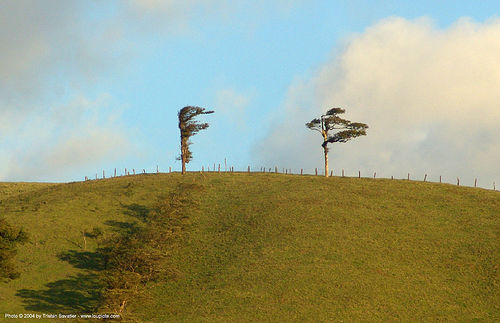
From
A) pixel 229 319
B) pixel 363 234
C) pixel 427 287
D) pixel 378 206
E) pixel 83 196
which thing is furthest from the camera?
pixel 83 196

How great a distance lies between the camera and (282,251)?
6800 centimetres

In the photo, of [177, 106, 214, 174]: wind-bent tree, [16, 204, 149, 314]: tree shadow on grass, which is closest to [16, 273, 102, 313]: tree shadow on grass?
[16, 204, 149, 314]: tree shadow on grass

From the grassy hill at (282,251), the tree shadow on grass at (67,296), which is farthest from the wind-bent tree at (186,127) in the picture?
the tree shadow on grass at (67,296)

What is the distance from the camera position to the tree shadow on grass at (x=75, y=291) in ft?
189

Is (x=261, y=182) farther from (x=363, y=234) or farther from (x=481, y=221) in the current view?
(x=481, y=221)

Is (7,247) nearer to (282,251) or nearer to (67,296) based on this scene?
(67,296)

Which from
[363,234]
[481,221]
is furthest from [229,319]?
[481,221]

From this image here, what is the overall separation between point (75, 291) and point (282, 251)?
83.2 feet

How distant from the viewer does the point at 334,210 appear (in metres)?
81.9

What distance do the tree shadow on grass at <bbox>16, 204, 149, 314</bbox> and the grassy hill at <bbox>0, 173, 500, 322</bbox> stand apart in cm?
13

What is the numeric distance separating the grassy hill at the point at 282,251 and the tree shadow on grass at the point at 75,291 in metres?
0.13

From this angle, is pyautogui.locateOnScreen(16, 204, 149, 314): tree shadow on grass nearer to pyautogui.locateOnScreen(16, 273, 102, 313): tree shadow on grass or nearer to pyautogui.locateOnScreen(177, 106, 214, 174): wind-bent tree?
pyautogui.locateOnScreen(16, 273, 102, 313): tree shadow on grass

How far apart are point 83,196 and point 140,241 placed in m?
25.3

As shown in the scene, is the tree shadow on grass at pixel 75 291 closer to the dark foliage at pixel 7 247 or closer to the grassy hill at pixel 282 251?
the grassy hill at pixel 282 251
